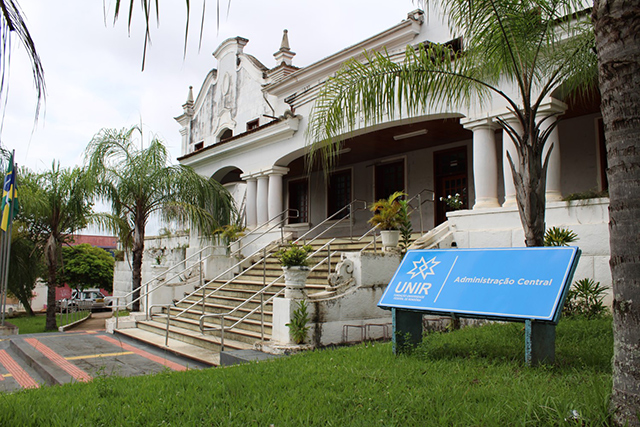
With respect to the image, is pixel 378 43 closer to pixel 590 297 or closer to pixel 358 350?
pixel 590 297

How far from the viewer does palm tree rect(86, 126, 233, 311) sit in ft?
47.9

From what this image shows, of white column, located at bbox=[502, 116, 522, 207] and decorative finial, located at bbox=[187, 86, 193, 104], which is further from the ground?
decorative finial, located at bbox=[187, 86, 193, 104]

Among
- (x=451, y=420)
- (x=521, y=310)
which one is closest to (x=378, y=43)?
(x=521, y=310)

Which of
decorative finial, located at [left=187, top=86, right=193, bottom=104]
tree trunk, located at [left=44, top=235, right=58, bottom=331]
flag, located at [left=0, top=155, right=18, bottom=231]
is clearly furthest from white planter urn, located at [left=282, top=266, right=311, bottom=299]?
decorative finial, located at [left=187, top=86, right=193, bottom=104]

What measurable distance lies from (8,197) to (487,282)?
12823 millimetres

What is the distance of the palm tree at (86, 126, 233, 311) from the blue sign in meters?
9.93

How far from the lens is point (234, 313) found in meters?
11.0

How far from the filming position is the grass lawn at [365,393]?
147 inches

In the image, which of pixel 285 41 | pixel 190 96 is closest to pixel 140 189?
pixel 285 41

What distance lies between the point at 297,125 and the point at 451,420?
1255 centimetres

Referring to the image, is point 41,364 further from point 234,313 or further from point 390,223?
point 390,223

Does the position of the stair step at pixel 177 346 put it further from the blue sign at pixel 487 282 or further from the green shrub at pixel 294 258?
the blue sign at pixel 487 282

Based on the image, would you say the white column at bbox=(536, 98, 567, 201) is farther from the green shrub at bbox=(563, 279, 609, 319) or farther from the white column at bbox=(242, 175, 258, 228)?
the white column at bbox=(242, 175, 258, 228)

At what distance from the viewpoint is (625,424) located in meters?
3.13
